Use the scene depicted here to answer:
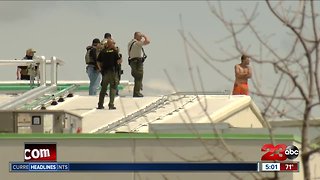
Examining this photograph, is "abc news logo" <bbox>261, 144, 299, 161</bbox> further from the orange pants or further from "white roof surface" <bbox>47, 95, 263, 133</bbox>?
the orange pants

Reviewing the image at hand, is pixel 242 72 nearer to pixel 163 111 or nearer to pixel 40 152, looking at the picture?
pixel 163 111

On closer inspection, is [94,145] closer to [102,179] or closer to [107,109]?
[102,179]

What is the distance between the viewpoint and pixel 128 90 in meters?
31.0

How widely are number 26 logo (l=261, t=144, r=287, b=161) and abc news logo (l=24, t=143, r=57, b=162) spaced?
3.30m

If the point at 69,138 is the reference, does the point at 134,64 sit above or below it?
above

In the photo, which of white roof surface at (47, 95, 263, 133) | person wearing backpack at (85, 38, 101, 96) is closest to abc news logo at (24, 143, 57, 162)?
white roof surface at (47, 95, 263, 133)

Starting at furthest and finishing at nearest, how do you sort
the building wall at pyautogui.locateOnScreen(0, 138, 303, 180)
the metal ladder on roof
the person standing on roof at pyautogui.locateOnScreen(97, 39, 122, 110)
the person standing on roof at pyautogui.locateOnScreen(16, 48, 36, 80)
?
the person standing on roof at pyautogui.locateOnScreen(16, 48, 36, 80)
the person standing on roof at pyautogui.locateOnScreen(97, 39, 122, 110)
the metal ladder on roof
the building wall at pyautogui.locateOnScreen(0, 138, 303, 180)

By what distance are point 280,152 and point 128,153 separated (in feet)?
7.83

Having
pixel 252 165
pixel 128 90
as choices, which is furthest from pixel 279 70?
pixel 128 90

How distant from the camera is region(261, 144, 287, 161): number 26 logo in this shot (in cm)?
1917

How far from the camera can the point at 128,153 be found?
1939 centimetres

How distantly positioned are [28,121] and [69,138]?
748 mm

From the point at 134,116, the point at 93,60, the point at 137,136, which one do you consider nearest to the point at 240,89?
the point at 134,116

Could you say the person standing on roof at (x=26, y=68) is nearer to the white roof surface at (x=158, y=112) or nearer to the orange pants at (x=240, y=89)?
the white roof surface at (x=158, y=112)
